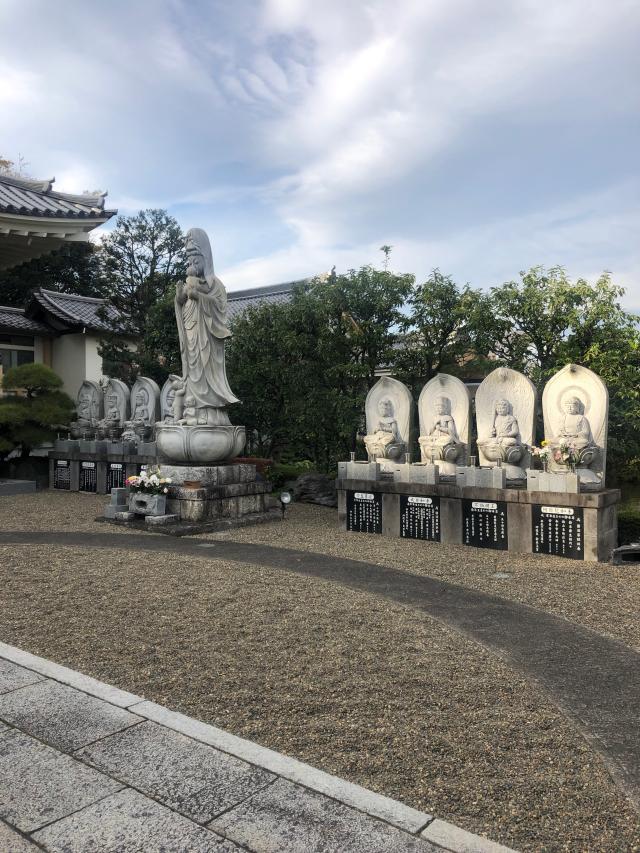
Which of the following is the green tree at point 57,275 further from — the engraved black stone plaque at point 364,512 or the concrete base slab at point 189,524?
the engraved black stone plaque at point 364,512

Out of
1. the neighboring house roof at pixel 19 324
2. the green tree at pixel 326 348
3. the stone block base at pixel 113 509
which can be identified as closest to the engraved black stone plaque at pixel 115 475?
the green tree at pixel 326 348

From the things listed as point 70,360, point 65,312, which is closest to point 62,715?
point 65,312

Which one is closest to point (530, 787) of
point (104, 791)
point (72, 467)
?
point (104, 791)

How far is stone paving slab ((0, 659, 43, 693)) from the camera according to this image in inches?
144

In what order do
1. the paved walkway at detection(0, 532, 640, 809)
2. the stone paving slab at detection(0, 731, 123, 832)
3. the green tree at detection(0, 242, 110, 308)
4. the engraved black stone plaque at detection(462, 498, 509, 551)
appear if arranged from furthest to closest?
the green tree at detection(0, 242, 110, 308) < the engraved black stone plaque at detection(462, 498, 509, 551) < the paved walkway at detection(0, 532, 640, 809) < the stone paving slab at detection(0, 731, 123, 832)

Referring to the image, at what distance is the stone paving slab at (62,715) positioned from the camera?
306 cm

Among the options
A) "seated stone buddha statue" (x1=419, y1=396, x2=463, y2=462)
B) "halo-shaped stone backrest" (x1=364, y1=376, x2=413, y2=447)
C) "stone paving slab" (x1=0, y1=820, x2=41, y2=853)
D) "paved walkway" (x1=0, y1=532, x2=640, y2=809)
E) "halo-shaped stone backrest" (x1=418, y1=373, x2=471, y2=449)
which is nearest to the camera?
"stone paving slab" (x1=0, y1=820, x2=41, y2=853)

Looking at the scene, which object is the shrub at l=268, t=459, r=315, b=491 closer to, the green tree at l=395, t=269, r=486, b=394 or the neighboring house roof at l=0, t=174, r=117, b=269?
the green tree at l=395, t=269, r=486, b=394

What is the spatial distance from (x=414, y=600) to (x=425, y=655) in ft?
→ 4.86

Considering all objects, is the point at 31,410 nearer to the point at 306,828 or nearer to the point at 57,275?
the point at 306,828

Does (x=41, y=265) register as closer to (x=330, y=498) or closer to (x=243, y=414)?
(x=243, y=414)

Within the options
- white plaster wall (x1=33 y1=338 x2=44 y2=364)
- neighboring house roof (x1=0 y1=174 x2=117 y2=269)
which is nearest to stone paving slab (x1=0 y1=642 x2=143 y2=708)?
neighboring house roof (x1=0 y1=174 x2=117 y2=269)

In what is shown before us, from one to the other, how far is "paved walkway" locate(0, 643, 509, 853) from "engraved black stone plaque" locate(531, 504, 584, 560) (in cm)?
607

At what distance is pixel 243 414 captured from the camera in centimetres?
1527
